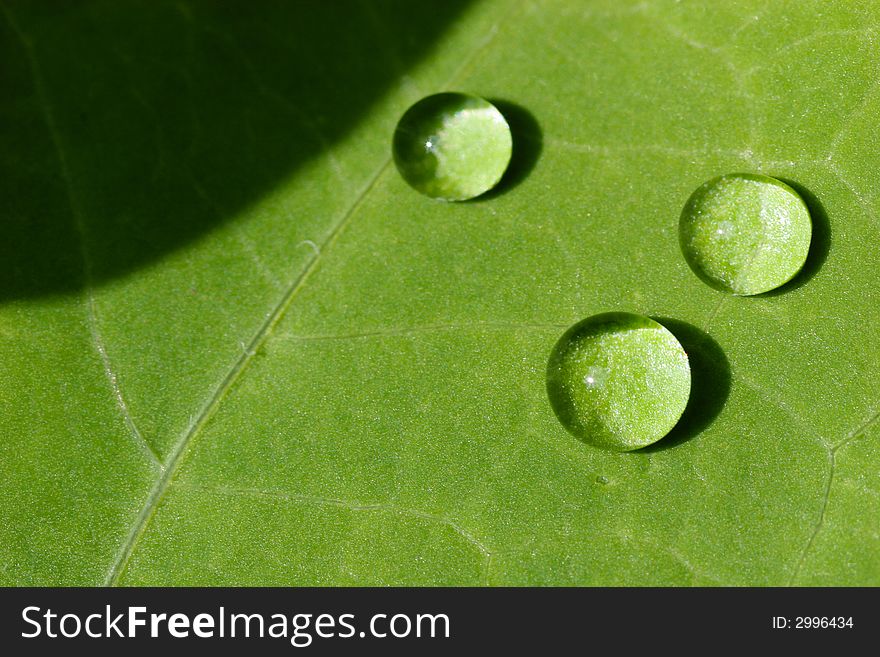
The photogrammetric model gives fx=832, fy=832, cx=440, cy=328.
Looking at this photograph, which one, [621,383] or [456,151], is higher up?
[456,151]

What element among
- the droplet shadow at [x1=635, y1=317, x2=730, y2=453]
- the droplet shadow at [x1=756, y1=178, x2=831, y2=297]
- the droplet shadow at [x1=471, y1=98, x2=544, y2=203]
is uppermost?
the droplet shadow at [x1=471, y1=98, x2=544, y2=203]

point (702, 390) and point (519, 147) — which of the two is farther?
point (519, 147)

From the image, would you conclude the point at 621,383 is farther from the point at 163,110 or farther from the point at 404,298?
the point at 163,110

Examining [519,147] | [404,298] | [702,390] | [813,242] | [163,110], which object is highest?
[163,110]

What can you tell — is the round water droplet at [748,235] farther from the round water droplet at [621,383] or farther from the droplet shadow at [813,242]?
the round water droplet at [621,383]

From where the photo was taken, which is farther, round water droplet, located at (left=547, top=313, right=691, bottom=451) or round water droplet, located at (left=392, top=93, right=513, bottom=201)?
round water droplet, located at (left=392, top=93, right=513, bottom=201)

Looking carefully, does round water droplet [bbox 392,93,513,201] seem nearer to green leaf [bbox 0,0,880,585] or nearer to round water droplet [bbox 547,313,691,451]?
green leaf [bbox 0,0,880,585]

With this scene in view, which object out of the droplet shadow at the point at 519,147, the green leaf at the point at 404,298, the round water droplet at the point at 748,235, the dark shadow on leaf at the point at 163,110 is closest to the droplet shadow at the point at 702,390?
the green leaf at the point at 404,298

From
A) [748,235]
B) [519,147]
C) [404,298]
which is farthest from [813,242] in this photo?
[404,298]

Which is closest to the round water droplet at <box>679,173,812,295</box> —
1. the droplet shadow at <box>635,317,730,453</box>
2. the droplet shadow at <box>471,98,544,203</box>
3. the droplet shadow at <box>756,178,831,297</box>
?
the droplet shadow at <box>756,178,831,297</box>
